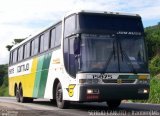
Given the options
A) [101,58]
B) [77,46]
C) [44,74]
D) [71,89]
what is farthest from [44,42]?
[101,58]

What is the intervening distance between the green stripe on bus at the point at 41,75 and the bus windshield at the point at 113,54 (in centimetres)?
369

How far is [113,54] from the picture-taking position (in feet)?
48.3

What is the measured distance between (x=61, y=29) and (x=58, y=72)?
1.58 metres

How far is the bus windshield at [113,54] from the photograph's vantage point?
14.5 meters

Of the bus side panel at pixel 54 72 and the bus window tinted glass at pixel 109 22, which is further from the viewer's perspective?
the bus side panel at pixel 54 72

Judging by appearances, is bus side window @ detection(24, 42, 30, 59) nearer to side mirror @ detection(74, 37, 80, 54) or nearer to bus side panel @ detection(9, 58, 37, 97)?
bus side panel @ detection(9, 58, 37, 97)

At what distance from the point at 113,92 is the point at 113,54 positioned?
1.23 m

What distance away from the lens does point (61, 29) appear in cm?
1662

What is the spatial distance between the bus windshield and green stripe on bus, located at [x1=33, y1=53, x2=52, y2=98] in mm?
3695

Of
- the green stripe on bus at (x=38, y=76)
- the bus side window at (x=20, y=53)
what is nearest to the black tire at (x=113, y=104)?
the green stripe on bus at (x=38, y=76)

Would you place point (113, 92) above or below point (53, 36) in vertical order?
below

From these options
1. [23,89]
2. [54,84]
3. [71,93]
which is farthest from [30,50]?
[71,93]

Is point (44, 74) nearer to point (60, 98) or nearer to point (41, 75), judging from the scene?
point (41, 75)

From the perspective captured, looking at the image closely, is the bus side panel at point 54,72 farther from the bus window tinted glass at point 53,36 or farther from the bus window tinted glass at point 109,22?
the bus window tinted glass at point 109,22
